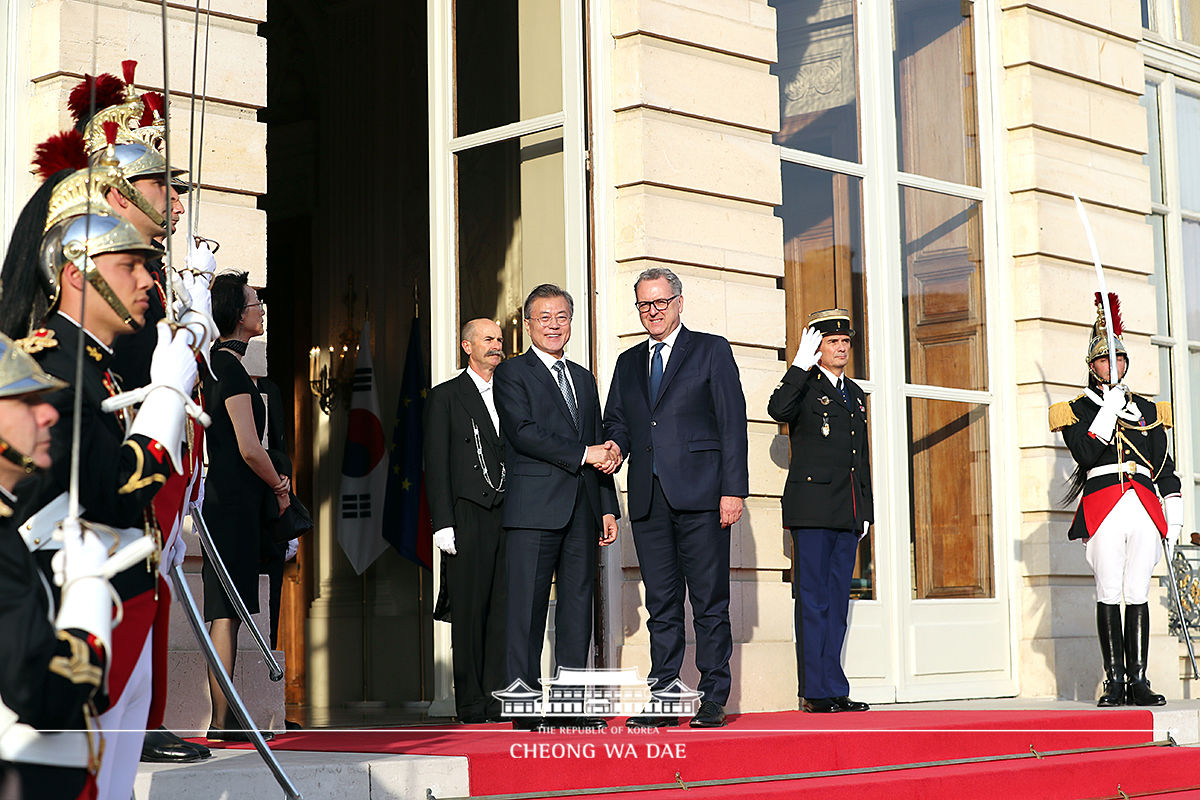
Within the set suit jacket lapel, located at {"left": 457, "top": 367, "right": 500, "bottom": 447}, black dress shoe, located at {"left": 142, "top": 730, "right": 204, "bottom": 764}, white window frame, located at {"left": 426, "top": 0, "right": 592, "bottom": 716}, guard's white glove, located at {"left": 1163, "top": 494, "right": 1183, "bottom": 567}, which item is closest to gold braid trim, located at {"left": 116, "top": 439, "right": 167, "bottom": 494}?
black dress shoe, located at {"left": 142, "top": 730, "right": 204, "bottom": 764}

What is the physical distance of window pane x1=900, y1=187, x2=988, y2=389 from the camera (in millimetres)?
9016

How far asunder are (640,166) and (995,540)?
3.45 metres

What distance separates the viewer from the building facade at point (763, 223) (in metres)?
7.39

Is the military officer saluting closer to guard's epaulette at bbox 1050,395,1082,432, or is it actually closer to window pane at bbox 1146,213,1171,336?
guard's epaulette at bbox 1050,395,1082,432

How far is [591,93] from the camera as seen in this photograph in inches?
295

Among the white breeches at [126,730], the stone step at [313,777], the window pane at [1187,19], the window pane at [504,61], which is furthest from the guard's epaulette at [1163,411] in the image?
the white breeches at [126,730]

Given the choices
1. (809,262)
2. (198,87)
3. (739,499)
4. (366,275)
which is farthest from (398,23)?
(739,499)

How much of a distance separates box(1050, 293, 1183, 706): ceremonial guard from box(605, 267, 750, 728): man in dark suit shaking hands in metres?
2.70

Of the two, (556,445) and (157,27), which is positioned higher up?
(157,27)

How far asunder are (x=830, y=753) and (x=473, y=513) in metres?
1.88

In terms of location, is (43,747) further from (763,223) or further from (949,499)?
(949,499)

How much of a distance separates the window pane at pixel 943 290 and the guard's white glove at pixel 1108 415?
1.06 m

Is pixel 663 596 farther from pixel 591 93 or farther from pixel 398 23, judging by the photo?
pixel 398 23

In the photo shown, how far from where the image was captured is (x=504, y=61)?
786 centimetres
